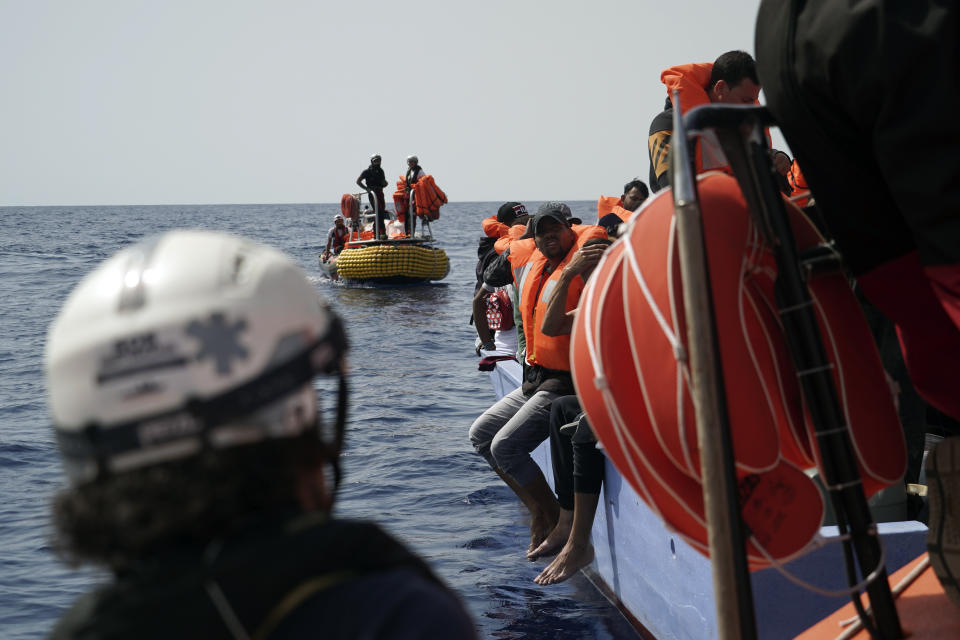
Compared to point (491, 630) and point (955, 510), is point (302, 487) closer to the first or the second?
point (955, 510)

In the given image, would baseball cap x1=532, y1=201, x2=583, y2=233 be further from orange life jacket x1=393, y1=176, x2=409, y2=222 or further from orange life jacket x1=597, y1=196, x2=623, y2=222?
orange life jacket x1=393, y1=176, x2=409, y2=222

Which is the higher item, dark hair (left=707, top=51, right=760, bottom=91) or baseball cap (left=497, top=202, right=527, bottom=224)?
dark hair (left=707, top=51, right=760, bottom=91)

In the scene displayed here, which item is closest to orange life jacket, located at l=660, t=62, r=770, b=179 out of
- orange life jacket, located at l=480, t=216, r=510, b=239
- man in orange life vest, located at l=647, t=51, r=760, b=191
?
man in orange life vest, located at l=647, t=51, r=760, b=191

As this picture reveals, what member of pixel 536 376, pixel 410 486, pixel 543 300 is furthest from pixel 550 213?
pixel 410 486

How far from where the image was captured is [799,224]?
2.00 meters

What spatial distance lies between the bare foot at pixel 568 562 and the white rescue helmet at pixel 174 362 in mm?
4665

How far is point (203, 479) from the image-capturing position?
1.04m

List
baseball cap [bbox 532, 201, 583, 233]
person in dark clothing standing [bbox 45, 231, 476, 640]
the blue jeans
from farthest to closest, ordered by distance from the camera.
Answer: the blue jeans → baseball cap [bbox 532, 201, 583, 233] → person in dark clothing standing [bbox 45, 231, 476, 640]

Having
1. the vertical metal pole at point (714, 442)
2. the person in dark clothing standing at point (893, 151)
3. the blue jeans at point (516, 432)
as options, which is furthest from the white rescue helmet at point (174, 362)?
the blue jeans at point (516, 432)

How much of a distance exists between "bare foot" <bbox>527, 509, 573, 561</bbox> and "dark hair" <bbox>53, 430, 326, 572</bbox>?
4.82m

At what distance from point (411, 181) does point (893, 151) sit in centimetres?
2286

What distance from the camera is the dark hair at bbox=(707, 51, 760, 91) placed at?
3816mm

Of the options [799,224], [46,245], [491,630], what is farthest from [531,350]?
[46,245]

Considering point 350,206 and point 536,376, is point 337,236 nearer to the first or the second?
point 350,206
